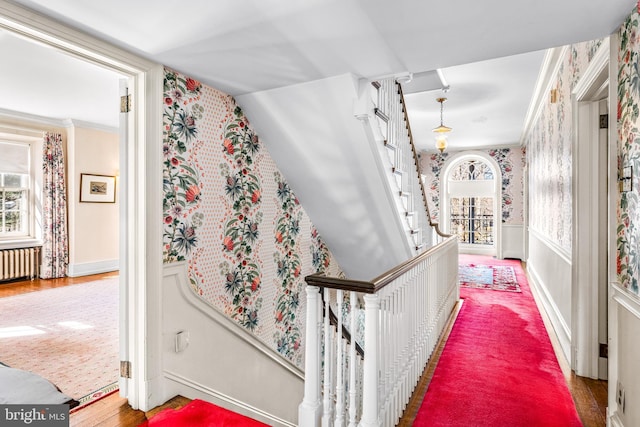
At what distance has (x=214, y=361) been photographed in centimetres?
246

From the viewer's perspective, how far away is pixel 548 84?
4.22 m

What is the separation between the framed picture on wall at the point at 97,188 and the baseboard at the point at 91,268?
3.51 feet

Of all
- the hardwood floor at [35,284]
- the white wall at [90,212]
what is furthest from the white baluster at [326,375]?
the white wall at [90,212]

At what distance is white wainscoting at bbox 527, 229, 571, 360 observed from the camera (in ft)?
10.0

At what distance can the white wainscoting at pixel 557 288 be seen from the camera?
120 inches

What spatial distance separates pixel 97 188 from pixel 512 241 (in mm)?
8998

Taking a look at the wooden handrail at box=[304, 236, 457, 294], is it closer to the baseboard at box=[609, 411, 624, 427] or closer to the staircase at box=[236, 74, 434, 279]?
the staircase at box=[236, 74, 434, 279]

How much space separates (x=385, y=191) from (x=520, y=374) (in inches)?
68.5

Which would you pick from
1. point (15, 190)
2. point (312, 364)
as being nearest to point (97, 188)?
point (15, 190)

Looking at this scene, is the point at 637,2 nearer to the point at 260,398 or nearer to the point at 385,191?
the point at 385,191

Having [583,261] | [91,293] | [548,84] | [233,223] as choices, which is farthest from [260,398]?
[548,84]

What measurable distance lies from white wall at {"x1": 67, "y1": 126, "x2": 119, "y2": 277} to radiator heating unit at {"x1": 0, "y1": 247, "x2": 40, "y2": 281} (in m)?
0.49

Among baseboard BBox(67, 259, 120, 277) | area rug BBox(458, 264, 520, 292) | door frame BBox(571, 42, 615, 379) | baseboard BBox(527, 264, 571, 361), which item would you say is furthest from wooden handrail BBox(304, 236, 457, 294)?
baseboard BBox(67, 259, 120, 277)

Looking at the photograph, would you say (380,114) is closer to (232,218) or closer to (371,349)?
(232,218)
